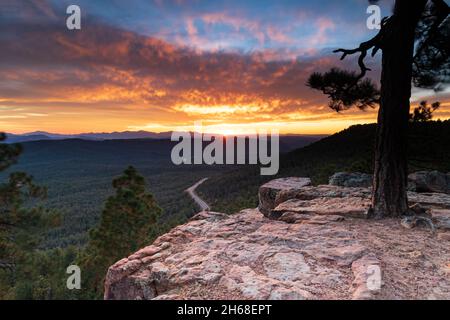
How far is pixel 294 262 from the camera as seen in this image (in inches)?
158

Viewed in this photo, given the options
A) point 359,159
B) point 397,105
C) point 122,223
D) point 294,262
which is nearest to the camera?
point 294,262

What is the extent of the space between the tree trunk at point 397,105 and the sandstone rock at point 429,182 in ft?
14.8

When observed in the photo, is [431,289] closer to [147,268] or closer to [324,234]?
[324,234]

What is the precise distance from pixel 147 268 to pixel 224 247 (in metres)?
1.20

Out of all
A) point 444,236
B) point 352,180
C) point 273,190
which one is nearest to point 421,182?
point 352,180

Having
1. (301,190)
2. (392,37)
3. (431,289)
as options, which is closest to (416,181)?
(301,190)

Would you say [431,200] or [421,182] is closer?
[431,200]

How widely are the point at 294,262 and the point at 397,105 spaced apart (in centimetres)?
400

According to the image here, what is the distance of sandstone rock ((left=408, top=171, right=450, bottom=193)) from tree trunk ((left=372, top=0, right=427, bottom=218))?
14.8 feet

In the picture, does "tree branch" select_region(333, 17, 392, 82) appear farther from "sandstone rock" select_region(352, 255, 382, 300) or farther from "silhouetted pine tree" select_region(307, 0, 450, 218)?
"sandstone rock" select_region(352, 255, 382, 300)

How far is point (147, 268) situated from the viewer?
4320 mm

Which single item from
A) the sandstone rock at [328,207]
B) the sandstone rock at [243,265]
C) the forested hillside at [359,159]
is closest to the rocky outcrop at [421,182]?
the forested hillside at [359,159]

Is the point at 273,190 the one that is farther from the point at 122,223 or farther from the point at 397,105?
the point at 122,223
